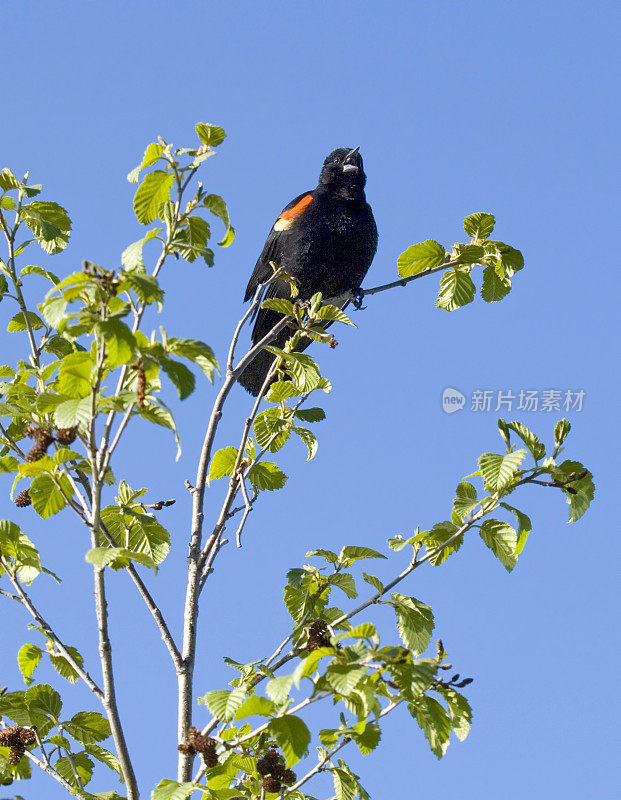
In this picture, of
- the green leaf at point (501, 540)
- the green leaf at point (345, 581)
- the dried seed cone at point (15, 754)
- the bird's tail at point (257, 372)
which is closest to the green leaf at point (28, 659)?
the dried seed cone at point (15, 754)

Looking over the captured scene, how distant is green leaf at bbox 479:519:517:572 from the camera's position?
257cm

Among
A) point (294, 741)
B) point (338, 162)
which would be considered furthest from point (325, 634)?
point (338, 162)

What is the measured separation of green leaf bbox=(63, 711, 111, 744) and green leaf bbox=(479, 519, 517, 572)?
1.40 m

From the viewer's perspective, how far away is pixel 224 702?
2.29 metres

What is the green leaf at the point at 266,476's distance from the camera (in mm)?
3203

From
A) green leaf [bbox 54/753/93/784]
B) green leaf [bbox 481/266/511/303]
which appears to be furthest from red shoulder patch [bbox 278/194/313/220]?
green leaf [bbox 54/753/93/784]

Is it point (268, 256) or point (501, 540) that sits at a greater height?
point (268, 256)

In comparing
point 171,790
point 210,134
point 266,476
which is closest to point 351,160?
point 266,476

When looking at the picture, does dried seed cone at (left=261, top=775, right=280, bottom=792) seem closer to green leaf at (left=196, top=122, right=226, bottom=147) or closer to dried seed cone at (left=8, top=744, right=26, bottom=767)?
dried seed cone at (left=8, top=744, right=26, bottom=767)

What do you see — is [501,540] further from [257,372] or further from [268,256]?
[268,256]

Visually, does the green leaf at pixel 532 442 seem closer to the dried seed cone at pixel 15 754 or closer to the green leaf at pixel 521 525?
the green leaf at pixel 521 525

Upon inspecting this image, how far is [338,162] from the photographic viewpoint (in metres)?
6.12

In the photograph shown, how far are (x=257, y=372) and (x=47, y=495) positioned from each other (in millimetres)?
3039

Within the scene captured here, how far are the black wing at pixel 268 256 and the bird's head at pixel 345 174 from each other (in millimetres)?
196
